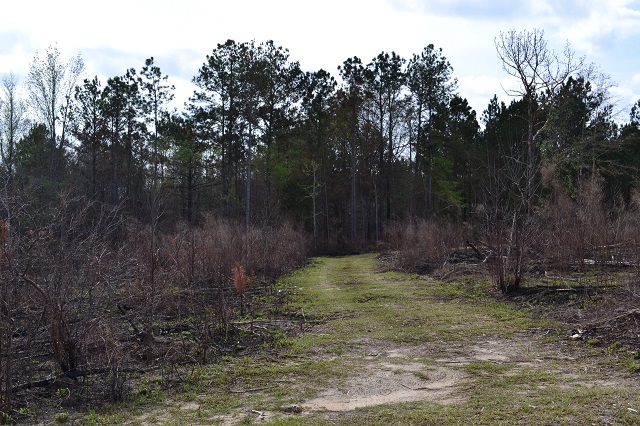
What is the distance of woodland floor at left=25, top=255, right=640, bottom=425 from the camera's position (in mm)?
5535

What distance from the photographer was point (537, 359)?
7.69 m

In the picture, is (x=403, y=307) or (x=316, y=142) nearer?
(x=403, y=307)

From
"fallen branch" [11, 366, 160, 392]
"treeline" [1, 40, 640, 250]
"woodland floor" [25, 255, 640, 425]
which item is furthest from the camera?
"treeline" [1, 40, 640, 250]

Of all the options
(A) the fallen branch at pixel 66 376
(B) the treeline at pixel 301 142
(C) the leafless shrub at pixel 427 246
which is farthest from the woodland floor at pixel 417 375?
(B) the treeline at pixel 301 142

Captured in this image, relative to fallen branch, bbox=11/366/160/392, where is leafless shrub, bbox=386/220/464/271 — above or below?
above

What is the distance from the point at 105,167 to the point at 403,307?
32.8m

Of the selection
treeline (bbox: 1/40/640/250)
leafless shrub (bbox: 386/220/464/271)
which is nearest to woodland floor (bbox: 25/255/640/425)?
leafless shrub (bbox: 386/220/464/271)

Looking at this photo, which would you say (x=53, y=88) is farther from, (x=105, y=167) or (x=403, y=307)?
(x=403, y=307)

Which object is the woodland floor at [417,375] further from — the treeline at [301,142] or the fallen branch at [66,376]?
the treeline at [301,142]

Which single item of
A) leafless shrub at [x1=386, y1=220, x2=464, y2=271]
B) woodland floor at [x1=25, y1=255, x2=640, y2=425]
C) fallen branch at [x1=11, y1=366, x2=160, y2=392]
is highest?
leafless shrub at [x1=386, y1=220, x2=464, y2=271]

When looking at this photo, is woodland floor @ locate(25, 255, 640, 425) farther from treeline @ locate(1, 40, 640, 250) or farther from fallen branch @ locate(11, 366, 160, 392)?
treeline @ locate(1, 40, 640, 250)

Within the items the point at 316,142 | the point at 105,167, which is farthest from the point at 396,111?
the point at 105,167

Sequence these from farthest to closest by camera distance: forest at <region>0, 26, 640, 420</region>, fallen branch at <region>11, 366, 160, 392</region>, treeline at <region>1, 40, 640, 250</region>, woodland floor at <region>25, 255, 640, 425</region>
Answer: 1. treeline at <region>1, 40, 640, 250</region>
2. forest at <region>0, 26, 640, 420</region>
3. fallen branch at <region>11, 366, 160, 392</region>
4. woodland floor at <region>25, 255, 640, 425</region>

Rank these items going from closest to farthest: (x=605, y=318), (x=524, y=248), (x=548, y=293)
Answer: (x=605, y=318) < (x=548, y=293) < (x=524, y=248)
